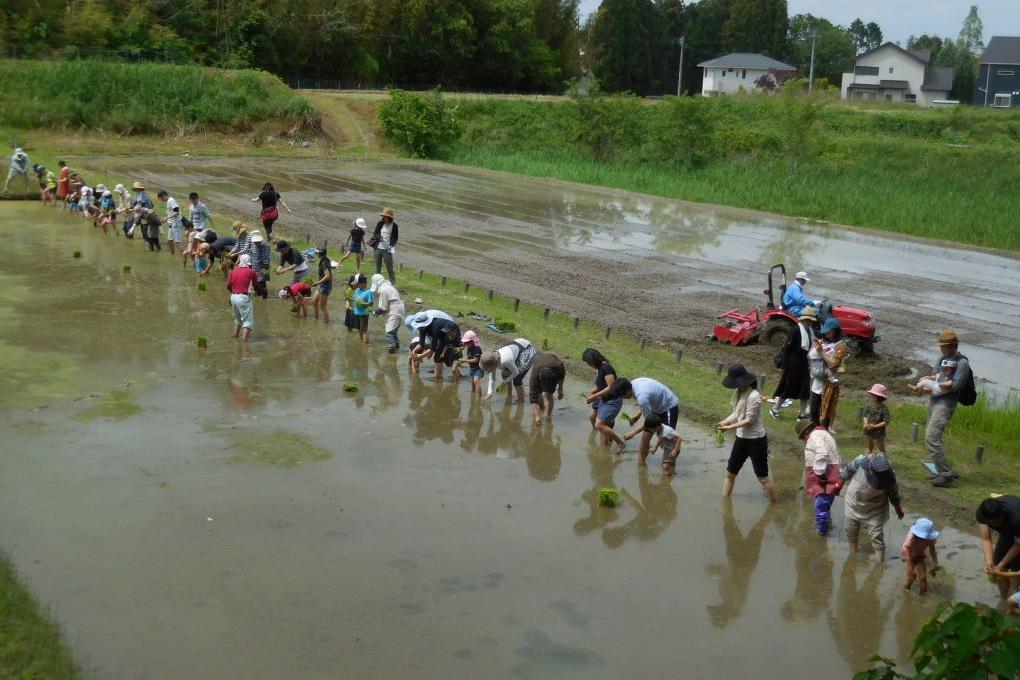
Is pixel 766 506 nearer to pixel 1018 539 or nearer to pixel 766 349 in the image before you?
pixel 1018 539

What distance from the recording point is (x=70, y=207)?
28.9 m

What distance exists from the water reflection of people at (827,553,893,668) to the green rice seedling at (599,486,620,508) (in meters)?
2.41

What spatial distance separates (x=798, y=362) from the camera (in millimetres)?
13547

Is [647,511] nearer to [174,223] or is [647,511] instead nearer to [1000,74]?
[174,223]

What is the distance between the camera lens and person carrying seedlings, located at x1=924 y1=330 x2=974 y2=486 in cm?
1148

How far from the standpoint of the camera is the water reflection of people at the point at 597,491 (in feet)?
35.4

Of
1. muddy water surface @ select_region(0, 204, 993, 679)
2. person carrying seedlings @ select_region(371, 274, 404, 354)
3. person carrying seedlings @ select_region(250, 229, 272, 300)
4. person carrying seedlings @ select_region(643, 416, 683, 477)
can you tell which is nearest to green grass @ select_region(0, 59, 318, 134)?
person carrying seedlings @ select_region(250, 229, 272, 300)

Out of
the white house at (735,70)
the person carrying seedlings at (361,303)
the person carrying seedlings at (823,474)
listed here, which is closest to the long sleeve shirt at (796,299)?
the person carrying seedlings at (823,474)

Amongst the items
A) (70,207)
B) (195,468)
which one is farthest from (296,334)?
(70,207)

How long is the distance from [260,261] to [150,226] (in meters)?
6.12

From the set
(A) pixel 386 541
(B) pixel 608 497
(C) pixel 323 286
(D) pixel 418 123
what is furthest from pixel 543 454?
(D) pixel 418 123

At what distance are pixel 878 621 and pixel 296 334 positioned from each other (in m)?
11.2

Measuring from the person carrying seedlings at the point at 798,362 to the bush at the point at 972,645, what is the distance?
9.96 m

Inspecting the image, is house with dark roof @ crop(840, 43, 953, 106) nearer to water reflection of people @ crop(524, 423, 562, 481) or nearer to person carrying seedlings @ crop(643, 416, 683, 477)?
water reflection of people @ crop(524, 423, 562, 481)
